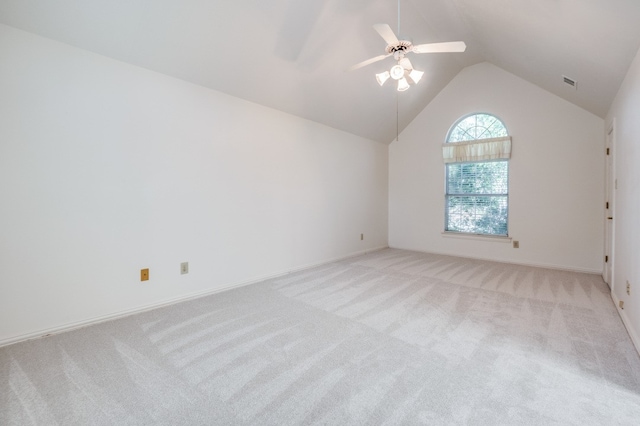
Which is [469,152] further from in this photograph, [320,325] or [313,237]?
[320,325]

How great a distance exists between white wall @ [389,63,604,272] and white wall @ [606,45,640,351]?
3.92ft

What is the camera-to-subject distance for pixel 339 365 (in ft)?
5.70

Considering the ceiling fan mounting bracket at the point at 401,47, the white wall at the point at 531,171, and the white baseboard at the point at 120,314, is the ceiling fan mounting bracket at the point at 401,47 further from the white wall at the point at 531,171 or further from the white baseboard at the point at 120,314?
the white wall at the point at 531,171

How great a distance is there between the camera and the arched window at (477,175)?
15.1 feet

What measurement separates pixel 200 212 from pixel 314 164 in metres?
1.93

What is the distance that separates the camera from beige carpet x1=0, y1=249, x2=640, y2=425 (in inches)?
53.4

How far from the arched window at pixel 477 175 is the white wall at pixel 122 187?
119 inches

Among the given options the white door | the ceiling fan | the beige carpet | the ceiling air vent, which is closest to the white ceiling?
the ceiling air vent

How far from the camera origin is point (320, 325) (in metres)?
2.30

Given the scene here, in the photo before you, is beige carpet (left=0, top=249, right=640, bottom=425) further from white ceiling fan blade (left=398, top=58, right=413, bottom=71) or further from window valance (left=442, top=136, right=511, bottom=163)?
window valance (left=442, top=136, right=511, bottom=163)

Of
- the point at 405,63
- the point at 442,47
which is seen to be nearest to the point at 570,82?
the point at 442,47

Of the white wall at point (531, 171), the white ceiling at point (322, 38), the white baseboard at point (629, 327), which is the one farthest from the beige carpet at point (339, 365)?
the white ceiling at point (322, 38)

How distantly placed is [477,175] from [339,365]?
4405 millimetres

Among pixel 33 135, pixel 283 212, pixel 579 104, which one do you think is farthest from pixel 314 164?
pixel 579 104
